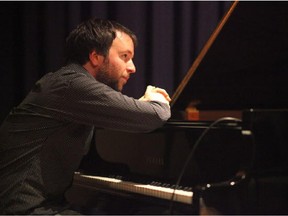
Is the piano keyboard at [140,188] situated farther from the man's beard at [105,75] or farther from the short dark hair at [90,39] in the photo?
the short dark hair at [90,39]

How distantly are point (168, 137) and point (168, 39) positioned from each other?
1579 mm

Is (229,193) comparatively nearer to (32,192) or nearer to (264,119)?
(264,119)

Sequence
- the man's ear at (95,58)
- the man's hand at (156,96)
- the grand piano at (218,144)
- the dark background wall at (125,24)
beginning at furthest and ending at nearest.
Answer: the dark background wall at (125,24) → the man's ear at (95,58) → the man's hand at (156,96) → the grand piano at (218,144)

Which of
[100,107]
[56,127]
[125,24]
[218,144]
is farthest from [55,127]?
[125,24]

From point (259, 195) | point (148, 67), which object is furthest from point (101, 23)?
point (148, 67)

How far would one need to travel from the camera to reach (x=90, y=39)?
1.93 metres

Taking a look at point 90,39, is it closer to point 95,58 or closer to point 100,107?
point 95,58

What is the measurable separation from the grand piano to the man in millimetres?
203

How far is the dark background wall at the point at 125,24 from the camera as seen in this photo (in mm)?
3104

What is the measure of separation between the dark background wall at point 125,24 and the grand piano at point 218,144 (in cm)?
97

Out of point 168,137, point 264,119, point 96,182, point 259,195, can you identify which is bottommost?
point 96,182

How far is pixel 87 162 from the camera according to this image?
2174 mm

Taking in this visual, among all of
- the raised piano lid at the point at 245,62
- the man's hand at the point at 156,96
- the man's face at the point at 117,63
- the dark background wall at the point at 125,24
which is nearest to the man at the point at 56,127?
the man's hand at the point at 156,96

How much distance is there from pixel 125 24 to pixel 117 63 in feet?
4.97
